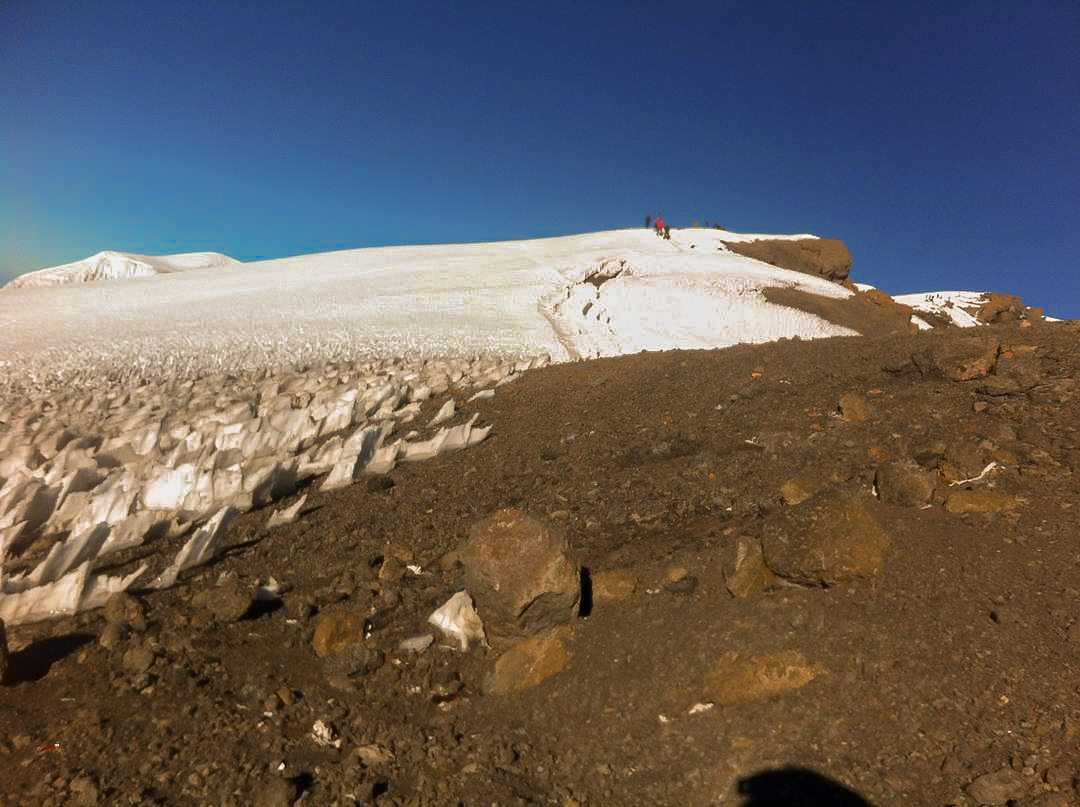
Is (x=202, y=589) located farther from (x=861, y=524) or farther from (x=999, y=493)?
(x=999, y=493)

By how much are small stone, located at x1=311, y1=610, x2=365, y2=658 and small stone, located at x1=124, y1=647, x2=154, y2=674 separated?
73 centimetres

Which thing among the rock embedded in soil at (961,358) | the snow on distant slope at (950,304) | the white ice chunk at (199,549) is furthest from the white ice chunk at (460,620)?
the snow on distant slope at (950,304)

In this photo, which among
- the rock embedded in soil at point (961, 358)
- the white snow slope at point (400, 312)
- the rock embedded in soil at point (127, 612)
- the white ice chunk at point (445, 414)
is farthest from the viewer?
the white snow slope at point (400, 312)

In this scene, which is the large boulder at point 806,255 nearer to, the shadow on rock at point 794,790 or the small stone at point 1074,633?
the small stone at point 1074,633

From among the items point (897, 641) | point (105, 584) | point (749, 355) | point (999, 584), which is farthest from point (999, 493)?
point (105, 584)

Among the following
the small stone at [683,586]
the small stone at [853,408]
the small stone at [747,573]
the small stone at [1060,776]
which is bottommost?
the small stone at [1060,776]

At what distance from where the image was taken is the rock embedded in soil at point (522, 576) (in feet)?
11.0

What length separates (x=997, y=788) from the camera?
229 cm

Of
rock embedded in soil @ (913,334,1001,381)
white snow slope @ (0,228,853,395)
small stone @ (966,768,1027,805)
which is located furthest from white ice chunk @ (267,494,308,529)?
white snow slope @ (0,228,853,395)

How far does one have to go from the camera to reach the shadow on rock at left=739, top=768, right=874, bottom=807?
2.40m

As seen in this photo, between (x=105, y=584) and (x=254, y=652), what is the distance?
121 centimetres

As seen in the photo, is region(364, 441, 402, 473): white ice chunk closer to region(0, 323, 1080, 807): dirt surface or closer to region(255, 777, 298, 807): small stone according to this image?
region(0, 323, 1080, 807): dirt surface

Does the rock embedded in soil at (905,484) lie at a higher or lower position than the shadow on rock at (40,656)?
higher

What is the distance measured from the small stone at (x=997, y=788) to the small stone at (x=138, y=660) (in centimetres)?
335
